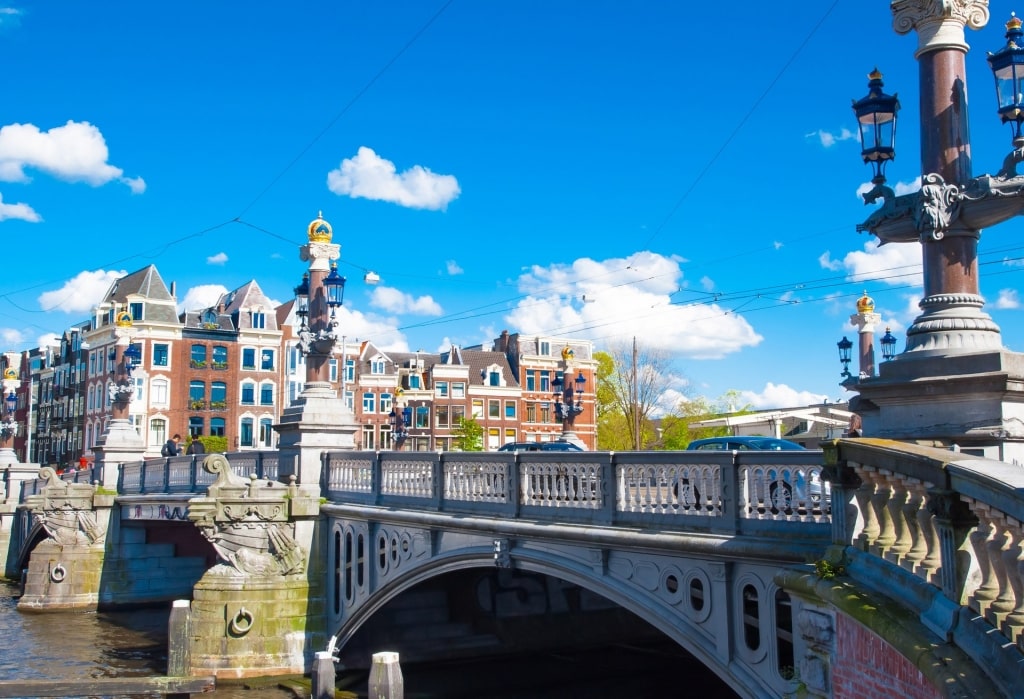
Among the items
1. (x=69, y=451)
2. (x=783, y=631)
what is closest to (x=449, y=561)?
(x=783, y=631)

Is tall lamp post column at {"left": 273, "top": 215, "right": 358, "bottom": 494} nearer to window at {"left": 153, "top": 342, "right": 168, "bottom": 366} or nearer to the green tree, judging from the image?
window at {"left": 153, "top": 342, "right": 168, "bottom": 366}

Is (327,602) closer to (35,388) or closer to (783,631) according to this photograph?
(783,631)

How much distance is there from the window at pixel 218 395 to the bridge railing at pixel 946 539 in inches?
2198

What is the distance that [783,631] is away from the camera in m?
8.58

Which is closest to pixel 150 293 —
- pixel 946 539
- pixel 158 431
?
pixel 158 431

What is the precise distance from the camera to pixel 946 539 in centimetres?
522

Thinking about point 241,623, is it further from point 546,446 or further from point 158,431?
point 158,431

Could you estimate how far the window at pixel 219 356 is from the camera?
59644 millimetres

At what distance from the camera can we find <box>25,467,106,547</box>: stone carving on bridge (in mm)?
29250

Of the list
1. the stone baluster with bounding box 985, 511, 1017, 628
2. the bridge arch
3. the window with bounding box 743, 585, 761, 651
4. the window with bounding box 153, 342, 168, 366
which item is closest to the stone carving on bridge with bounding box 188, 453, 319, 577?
the bridge arch

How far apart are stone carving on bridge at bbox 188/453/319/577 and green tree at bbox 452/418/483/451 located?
142ft

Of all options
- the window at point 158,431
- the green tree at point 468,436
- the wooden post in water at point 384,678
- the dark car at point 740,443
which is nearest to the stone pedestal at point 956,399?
the wooden post in water at point 384,678

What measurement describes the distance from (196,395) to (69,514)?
29.8 metres

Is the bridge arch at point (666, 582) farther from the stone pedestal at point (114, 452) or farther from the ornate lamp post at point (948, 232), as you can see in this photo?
the stone pedestal at point (114, 452)
